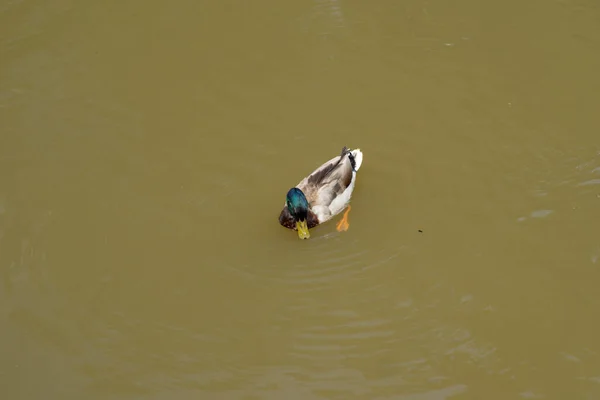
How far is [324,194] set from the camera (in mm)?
6387

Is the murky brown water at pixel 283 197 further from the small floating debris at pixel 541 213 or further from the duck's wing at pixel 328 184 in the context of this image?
the duck's wing at pixel 328 184

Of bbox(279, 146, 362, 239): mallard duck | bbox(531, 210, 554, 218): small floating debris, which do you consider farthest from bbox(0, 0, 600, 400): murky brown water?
bbox(279, 146, 362, 239): mallard duck

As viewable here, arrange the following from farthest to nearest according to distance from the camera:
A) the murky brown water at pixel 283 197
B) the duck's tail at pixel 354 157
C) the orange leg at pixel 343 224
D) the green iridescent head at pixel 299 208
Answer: the duck's tail at pixel 354 157, the orange leg at pixel 343 224, the green iridescent head at pixel 299 208, the murky brown water at pixel 283 197

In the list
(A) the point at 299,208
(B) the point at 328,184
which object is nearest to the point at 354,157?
(B) the point at 328,184

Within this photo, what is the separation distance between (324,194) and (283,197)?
0.42 m

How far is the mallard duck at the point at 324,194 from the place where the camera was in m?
6.16

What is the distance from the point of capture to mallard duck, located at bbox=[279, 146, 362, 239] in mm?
6160

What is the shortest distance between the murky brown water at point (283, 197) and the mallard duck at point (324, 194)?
14 centimetres

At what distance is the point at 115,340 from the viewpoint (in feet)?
18.1

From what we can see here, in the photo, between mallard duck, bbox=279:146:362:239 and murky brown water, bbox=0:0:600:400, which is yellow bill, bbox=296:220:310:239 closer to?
mallard duck, bbox=279:146:362:239

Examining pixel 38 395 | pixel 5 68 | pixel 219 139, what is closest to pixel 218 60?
pixel 219 139

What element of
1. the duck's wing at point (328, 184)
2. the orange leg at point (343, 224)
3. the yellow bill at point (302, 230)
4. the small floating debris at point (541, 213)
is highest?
the duck's wing at point (328, 184)

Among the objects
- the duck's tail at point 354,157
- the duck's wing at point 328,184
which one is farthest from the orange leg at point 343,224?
the duck's tail at point 354,157

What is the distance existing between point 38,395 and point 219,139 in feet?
9.76
